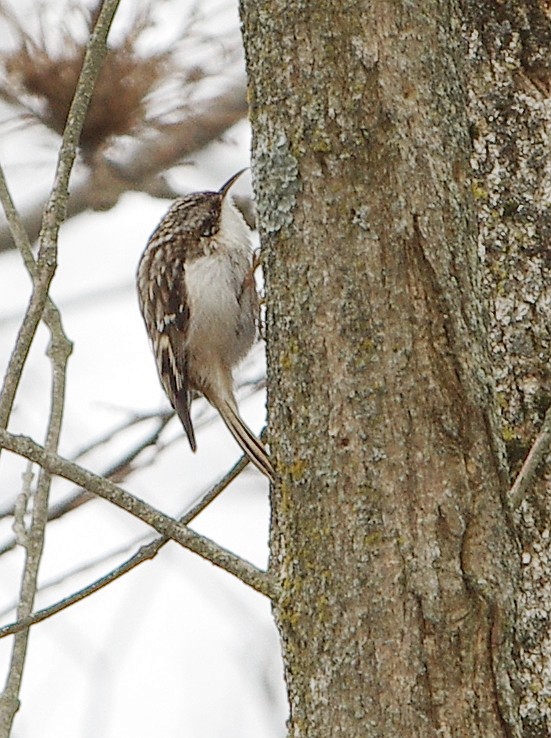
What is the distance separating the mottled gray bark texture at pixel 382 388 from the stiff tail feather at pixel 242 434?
783 mm

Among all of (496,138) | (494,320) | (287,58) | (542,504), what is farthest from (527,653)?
(287,58)

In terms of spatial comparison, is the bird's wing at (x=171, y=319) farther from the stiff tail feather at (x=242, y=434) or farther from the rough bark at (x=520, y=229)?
the rough bark at (x=520, y=229)

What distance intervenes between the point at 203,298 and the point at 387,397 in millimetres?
2368

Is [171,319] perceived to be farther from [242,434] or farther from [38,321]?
[38,321]

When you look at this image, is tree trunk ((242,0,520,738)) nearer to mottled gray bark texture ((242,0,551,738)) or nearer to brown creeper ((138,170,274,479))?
mottled gray bark texture ((242,0,551,738))

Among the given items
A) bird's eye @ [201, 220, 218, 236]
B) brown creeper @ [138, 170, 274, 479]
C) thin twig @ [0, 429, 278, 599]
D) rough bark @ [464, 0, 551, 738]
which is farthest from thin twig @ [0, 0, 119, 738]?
bird's eye @ [201, 220, 218, 236]

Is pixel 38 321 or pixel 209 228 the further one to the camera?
pixel 209 228

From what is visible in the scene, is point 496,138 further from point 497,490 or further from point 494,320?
point 497,490

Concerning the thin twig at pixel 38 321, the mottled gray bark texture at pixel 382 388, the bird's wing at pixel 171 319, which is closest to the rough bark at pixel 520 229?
the mottled gray bark texture at pixel 382 388

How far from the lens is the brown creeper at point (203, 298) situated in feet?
12.2

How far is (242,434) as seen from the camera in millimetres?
3266

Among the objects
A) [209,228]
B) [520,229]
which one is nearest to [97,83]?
[209,228]

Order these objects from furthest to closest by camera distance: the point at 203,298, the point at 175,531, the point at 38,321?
1. the point at 203,298
2. the point at 38,321
3. the point at 175,531

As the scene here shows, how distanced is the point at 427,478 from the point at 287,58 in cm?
54
